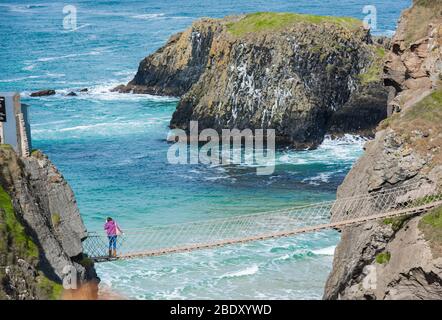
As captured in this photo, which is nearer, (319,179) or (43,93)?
(319,179)

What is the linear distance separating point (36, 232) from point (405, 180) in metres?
10.1

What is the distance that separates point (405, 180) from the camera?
26688 mm

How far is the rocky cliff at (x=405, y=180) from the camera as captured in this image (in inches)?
953

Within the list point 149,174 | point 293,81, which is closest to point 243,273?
point 149,174

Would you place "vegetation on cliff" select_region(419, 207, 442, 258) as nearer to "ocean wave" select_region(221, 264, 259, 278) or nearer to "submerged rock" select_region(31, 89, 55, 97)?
"ocean wave" select_region(221, 264, 259, 278)

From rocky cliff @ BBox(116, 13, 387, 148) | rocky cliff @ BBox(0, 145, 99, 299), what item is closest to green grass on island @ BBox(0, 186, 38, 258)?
rocky cliff @ BBox(0, 145, 99, 299)

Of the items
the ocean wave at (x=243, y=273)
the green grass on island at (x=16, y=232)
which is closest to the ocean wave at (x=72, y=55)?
the ocean wave at (x=243, y=273)

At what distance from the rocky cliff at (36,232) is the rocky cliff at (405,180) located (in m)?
6.94

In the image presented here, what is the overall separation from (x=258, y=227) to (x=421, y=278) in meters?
13.6

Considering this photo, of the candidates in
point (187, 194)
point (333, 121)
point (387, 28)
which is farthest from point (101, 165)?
point (387, 28)

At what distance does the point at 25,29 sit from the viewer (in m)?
A: 104

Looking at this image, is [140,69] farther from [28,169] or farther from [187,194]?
[28,169]

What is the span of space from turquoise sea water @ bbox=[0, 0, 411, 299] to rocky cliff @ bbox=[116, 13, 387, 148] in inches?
63.5

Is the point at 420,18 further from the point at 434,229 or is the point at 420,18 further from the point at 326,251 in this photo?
the point at 434,229
